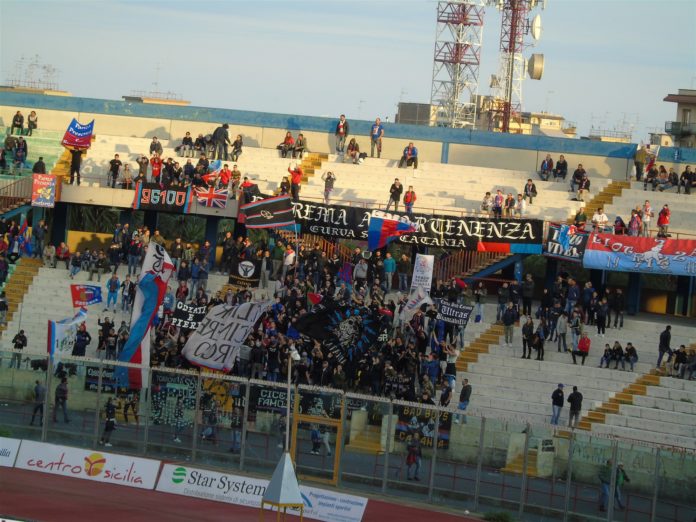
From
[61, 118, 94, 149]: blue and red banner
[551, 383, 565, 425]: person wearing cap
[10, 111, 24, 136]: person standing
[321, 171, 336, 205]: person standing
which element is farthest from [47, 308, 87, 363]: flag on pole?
[10, 111, 24, 136]: person standing

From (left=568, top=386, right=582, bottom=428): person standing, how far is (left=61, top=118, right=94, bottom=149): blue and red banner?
2346 cm

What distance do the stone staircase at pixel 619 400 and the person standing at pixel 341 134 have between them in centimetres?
2070

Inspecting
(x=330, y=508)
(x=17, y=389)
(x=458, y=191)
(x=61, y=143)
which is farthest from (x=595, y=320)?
(x=61, y=143)

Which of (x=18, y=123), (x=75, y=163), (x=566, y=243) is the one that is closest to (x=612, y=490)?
(x=566, y=243)

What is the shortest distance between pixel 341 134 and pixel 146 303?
21.2m

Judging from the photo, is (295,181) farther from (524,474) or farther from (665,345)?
(524,474)

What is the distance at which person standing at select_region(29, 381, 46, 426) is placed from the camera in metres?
33.3

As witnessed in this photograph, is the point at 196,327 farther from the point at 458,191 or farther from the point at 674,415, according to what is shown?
the point at 458,191

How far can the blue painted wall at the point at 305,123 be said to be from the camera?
181 ft

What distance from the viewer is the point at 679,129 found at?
244 feet

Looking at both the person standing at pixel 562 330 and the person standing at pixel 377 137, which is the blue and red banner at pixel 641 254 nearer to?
the person standing at pixel 562 330

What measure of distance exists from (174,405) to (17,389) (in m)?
4.30

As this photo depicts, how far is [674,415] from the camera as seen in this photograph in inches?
1415

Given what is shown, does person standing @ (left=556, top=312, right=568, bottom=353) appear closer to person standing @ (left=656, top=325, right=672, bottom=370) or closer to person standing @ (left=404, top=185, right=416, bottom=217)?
person standing @ (left=656, top=325, right=672, bottom=370)
